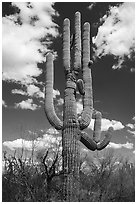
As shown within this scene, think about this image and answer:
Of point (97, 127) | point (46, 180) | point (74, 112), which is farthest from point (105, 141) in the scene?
point (46, 180)

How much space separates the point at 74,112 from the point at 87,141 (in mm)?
936

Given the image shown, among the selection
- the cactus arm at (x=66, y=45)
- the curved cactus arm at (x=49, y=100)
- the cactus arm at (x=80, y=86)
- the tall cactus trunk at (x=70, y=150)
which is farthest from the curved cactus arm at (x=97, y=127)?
the cactus arm at (x=66, y=45)

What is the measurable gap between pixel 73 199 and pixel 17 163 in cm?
295

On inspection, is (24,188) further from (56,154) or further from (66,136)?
(66,136)

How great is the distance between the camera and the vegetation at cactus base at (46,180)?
7225 millimetres

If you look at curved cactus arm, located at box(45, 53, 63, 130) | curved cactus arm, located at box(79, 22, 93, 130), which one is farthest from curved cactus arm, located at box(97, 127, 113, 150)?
curved cactus arm, located at box(45, 53, 63, 130)

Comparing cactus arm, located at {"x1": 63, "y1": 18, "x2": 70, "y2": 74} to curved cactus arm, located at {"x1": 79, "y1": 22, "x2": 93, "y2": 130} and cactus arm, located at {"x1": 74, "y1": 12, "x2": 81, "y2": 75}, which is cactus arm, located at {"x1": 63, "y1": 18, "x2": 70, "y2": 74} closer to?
cactus arm, located at {"x1": 74, "y1": 12, "x2": 81, "y2": 75}

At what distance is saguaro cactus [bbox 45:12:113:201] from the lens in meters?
6.67

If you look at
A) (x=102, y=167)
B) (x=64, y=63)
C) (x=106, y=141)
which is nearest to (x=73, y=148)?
(x=106, y=141)

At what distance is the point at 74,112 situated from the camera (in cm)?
713

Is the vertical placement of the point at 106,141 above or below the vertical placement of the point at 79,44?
below

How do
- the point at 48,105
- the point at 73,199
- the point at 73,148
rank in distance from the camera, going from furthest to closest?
the point at 48,105
the point at 73,148
the point at 73,199

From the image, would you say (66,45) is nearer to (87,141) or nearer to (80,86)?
(80,86)

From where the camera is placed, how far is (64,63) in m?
7.62
